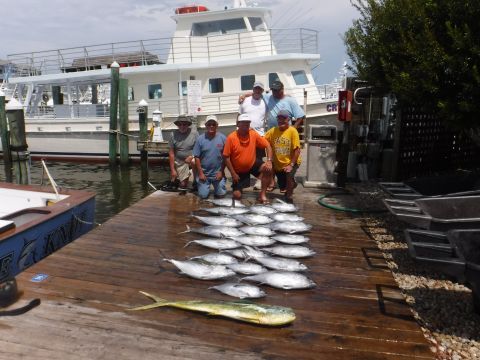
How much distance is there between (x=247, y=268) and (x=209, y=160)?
290cm

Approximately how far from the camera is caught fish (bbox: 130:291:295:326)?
9.68 ft

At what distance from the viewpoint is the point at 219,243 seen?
14.7 ft

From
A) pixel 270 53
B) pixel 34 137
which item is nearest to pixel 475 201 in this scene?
pixel 270 53

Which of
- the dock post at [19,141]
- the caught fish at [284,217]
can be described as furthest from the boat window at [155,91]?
the caught fish at [284,217]

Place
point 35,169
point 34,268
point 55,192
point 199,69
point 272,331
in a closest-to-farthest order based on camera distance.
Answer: point 272,331 < point 34,268 < point 55,192 < point 199,69 < point 35,169

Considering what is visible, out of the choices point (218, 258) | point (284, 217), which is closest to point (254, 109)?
point (284, 217)

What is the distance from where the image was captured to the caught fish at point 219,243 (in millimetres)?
4430

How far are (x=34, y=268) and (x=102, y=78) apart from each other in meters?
14.5

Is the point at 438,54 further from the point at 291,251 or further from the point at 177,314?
the point at 177,314

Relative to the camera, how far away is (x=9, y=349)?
2.60m

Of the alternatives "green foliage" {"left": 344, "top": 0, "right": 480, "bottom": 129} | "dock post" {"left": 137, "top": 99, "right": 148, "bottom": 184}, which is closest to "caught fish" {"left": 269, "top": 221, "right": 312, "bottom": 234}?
"green foliage" {"left": 344, "top": 0, "right": 480, "bottom": 129}

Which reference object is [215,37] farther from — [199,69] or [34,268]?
[34,268]

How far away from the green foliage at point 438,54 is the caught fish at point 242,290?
124 inches

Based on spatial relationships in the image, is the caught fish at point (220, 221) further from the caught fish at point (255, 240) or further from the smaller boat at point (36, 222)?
the smaller boat at point (36, 222)
